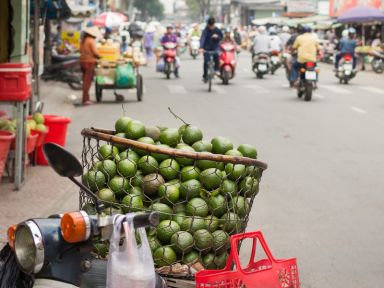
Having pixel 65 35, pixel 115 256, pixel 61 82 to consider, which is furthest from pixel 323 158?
pixel 65 35

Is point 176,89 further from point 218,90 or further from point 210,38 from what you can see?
point 210,38

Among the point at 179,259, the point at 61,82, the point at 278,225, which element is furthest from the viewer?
the point at 61,82

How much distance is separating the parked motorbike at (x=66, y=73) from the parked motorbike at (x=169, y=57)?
3.23 meters

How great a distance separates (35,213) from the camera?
6.71 meters

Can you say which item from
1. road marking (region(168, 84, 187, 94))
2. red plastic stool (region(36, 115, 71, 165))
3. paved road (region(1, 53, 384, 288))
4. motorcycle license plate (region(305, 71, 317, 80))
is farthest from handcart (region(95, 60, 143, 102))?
red plastic stool (region(36, 115, 71, 165))

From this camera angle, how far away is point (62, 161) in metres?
2.83

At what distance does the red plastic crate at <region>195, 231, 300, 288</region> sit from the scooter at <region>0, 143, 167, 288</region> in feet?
2.03

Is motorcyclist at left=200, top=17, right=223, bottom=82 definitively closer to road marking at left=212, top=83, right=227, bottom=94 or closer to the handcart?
road marking at left=212, top=83, right=227, bottom=94

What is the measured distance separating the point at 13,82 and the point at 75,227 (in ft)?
15.8

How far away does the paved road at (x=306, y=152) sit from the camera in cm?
583

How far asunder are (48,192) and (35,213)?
37.6 inches

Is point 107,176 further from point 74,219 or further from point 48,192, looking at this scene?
point 48,192

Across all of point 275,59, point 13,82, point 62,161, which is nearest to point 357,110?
point 13,82

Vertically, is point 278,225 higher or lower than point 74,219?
lower
